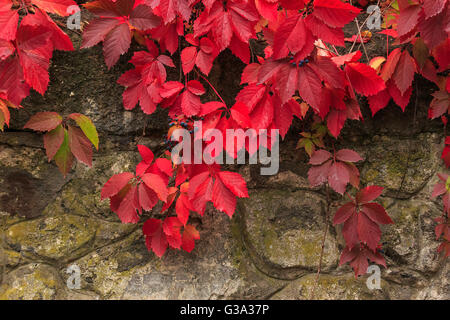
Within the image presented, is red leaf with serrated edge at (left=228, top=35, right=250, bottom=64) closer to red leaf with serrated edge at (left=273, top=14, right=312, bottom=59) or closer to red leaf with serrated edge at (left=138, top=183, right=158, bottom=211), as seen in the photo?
red leaf with serrated edge at (left=273, top=14, right=312, bottom=59)

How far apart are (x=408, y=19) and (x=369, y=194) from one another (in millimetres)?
544

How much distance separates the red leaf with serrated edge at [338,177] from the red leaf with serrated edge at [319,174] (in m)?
0.02

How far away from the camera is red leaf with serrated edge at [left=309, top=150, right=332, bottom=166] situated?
115cm

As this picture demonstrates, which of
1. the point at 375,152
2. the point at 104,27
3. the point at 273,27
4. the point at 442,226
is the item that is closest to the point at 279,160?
the point at 375,152

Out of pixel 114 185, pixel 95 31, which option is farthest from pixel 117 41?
pixel 114 185

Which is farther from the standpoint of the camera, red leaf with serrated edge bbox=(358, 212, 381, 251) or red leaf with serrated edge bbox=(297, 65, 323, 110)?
red leaf with serrated edge bbox=(358, 212, 381, 251)

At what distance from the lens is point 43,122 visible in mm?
1000

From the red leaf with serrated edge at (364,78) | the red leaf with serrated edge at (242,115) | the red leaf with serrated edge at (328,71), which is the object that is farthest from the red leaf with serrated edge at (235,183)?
the red leaf with serrated edge at (364,78)

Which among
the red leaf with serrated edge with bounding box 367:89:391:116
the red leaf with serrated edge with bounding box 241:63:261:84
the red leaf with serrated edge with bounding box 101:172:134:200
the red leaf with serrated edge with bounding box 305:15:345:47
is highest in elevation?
the red leaf with serrated edge with bounding box 305:15:345:47

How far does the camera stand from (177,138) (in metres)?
→ 1.09

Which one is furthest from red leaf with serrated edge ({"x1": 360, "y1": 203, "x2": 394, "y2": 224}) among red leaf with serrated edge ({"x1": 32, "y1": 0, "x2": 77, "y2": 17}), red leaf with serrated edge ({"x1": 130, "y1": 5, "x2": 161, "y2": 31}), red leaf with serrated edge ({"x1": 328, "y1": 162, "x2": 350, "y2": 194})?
red leaf with serrated edge ({"x1": 32, "y1": 0, "x2": 77, "y2": 17})

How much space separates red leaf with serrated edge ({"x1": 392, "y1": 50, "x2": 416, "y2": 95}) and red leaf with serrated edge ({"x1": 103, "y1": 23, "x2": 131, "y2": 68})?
2.88 feet

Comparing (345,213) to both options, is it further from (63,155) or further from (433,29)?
(63,155)

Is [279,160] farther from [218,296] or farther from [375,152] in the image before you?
[218,296]
